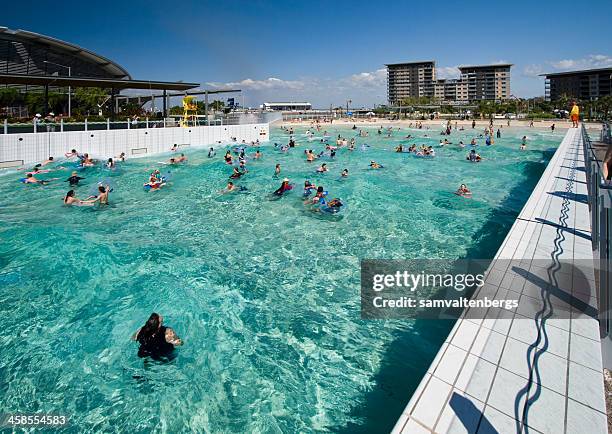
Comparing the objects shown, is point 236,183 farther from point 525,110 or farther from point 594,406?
point 525,110

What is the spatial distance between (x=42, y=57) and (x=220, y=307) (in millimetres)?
45385

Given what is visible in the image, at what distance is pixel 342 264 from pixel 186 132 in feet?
84.0

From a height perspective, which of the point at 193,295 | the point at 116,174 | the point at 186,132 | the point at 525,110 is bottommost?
the point at 193,295

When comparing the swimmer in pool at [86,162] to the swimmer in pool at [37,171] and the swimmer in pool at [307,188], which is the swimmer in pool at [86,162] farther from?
the swimmer in pool at [307,188]

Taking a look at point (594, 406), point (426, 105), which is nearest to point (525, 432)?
point (594, 406)

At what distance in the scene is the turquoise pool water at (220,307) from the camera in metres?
4.51

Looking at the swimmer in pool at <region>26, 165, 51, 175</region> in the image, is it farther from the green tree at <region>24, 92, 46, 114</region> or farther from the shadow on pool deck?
the green tree at <region>24, 92, 46, 114</region>

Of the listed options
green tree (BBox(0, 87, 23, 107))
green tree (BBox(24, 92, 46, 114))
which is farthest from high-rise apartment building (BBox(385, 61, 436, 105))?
green tree (BBox(0, 87, 23, 107))

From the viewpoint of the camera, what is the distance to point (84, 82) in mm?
24656

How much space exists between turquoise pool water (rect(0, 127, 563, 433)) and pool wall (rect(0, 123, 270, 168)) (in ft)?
21.7

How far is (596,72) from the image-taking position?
108000 mm

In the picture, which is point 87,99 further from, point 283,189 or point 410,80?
point 410,80

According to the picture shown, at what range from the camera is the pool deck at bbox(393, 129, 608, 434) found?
3117 mm

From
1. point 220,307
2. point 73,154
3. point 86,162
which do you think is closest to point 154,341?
point 220,307
